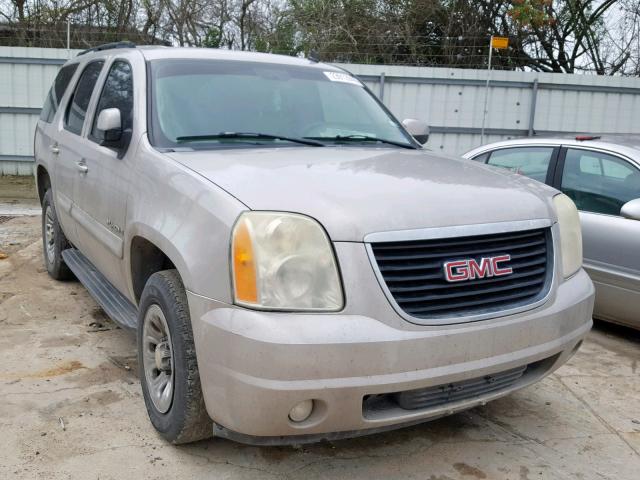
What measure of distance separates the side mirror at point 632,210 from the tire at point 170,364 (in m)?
3.03

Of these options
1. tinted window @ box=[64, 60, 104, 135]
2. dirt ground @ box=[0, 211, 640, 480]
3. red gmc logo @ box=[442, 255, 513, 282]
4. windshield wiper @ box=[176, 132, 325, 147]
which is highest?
tinted window @ box=[64, 60, 104, 135]

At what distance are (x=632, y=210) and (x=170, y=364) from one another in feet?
10.2

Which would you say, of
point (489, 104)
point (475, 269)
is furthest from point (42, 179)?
point (489, 104)

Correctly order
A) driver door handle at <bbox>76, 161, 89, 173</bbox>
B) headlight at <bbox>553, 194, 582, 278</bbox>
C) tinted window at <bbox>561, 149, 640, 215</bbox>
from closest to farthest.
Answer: headlight at <bbox>553, 194, 582, 278</bbox>
driver door handle at <bbox>76, 161, 89, 173</bbox>
tinted window at <bbox>561, 149, 640, 215</bbox>

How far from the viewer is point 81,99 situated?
4.63 meters

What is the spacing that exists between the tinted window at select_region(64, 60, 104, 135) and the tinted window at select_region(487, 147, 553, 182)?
327 centimetres

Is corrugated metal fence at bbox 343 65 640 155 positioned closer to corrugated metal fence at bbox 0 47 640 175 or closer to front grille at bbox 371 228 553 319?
corrugated metal fence at bbox 0 47 640 175

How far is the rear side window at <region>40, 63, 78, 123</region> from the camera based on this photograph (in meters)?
5.20

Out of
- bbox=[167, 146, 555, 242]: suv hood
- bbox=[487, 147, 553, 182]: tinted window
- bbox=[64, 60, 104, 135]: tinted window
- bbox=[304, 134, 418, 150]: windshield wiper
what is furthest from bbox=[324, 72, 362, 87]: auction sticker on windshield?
bbox=[487, 147, 553, 182]: tinted window

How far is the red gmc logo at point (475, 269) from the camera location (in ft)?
8.13

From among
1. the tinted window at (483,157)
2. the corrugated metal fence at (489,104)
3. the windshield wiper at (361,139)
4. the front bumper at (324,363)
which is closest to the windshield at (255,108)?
the windshield wiper at (361,139)

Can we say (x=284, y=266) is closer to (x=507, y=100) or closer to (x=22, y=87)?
(x=507, y=100)

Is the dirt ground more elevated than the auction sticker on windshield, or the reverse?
the auction sticker on windshield

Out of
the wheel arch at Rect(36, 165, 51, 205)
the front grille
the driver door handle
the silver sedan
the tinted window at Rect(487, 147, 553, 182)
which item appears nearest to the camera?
the front grille
